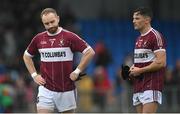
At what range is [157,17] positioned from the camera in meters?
26.5

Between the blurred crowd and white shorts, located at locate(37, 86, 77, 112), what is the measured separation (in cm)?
777

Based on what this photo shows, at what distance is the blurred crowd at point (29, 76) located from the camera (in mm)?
19484

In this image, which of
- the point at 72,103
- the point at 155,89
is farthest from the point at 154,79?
the point at 72,103

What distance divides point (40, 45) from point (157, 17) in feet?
51.0

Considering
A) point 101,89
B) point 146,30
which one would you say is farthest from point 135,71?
point 101,89

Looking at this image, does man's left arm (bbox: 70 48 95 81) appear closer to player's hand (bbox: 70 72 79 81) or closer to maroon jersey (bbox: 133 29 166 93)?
player's hand (bbox: 70 72 79 81)

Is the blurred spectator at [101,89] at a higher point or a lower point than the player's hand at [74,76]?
lower

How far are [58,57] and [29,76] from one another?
397 inches

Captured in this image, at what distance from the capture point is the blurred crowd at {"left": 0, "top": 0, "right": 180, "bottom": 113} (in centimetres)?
1948

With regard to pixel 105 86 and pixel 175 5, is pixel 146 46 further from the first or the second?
pixel 175 5

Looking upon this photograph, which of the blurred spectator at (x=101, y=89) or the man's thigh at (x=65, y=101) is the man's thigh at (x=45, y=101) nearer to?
the man's thigh at (x=65, y=101)

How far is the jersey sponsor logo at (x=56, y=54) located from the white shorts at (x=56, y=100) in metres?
0.47

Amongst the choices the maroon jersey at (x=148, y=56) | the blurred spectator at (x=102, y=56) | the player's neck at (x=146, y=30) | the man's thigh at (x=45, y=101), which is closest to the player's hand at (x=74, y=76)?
the man's thigh at (x=45, y=101)

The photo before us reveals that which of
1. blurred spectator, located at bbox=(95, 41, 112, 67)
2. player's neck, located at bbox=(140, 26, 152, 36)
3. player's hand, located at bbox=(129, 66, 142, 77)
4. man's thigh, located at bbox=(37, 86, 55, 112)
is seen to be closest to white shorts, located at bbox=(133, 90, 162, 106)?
player's hand, located at bbox=(129, 66, 142, 77)
